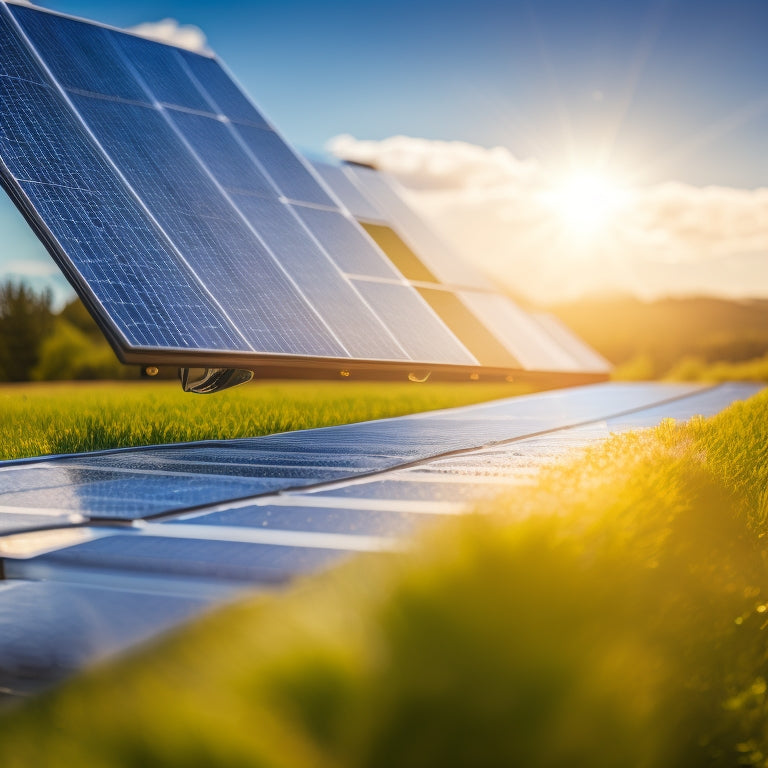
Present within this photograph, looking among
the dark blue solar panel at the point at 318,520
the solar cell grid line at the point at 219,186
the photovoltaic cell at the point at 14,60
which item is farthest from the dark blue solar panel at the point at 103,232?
the dark blue solar panel at the point at 318,520

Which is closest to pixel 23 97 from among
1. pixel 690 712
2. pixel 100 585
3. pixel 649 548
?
pixel 100 585

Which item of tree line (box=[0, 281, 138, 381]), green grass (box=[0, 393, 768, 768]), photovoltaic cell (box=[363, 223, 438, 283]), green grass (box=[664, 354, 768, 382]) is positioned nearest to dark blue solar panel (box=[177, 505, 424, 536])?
green grass (box=[0, 393, 768, 768])

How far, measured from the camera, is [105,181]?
1109 cm

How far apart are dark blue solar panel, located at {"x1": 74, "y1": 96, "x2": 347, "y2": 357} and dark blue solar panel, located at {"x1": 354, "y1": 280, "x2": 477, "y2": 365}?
1796 millimetres

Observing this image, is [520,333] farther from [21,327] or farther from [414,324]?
[21,327]

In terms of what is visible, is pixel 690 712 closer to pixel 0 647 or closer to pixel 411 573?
pixel 411 573

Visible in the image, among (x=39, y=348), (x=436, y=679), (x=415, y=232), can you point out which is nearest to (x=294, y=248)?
(x=415, y=232)

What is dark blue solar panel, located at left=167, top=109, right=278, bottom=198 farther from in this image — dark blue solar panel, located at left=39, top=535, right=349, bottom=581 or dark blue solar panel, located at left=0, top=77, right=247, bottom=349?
dark blue solar panel, located at left=39, top=535, right=349, bottom=581

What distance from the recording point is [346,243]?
49.0 ft

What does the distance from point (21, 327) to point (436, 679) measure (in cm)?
3442

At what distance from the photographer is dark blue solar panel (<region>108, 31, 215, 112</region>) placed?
556 inches

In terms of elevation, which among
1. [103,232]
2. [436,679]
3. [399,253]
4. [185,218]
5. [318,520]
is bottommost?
[436,679]

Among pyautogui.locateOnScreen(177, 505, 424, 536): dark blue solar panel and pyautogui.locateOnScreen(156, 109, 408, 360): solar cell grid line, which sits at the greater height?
pyautogui.locateOnScreen(156, 109, 408, 360): solar cell grid line

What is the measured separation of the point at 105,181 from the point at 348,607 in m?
8.99
